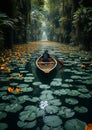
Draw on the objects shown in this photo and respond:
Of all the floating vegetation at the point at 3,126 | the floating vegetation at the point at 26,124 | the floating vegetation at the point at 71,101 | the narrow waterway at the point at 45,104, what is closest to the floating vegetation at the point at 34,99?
the narrow waterway at the point at 45,104

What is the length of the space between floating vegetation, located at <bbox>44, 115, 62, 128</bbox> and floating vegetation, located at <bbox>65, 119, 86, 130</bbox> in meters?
0.17

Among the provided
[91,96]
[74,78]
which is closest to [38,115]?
[91,96]

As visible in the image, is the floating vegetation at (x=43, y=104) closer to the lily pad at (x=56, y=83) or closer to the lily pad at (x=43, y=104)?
the lily pad at (x=43, y=104)

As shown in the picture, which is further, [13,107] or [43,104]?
[43,104]

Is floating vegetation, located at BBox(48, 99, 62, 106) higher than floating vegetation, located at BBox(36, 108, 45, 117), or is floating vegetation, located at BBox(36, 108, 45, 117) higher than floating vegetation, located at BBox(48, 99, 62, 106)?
floating vegetation, located at BBox(36, 108, 45, 117)

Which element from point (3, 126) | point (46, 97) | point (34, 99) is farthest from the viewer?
point (46, 97)

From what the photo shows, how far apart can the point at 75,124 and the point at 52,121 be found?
47 cm

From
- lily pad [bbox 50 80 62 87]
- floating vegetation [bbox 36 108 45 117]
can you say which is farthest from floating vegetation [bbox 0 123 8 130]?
lily pad [bbox 50 80 62 87]

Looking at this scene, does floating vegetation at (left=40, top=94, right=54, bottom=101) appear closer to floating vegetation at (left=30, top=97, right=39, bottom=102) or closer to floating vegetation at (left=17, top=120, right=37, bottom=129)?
floating vegetation at (left=30, top=97, right=39, bottom=102)

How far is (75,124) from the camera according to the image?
363 centimetres

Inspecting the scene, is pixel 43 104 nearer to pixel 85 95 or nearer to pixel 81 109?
pixel 81 109

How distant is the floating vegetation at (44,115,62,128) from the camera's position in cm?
362

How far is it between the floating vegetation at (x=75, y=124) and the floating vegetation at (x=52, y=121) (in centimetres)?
17

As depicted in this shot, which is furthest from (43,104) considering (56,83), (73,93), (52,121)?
(56,83)
